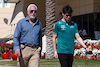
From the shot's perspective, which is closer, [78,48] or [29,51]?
[29,51]

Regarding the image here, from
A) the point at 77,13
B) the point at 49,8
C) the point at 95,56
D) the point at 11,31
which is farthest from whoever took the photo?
the point at 11,31

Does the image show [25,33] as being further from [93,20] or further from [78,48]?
[93,20]

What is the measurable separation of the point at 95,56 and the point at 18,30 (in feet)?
36.0

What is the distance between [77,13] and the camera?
1444 inches

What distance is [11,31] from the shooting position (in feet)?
158

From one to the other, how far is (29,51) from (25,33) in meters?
0.46

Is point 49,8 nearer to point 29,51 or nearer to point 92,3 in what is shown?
point 29,51

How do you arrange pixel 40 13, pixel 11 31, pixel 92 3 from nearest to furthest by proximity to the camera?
pixel 92 3
pixel 40 13
pixel 11 31

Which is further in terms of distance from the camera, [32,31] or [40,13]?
[40,13]

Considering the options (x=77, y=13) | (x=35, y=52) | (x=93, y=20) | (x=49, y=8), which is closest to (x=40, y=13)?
(x=77, y=13)

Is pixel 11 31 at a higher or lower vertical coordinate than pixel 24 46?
higher

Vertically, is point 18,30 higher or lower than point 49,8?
lower

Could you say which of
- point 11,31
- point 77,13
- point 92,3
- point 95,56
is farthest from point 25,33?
point 11,31

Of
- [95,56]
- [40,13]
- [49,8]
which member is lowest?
[95,56]
